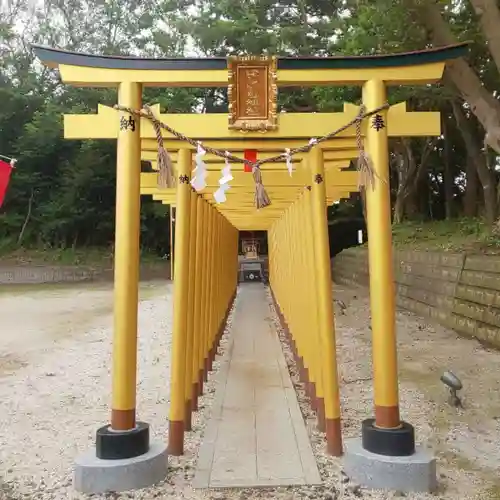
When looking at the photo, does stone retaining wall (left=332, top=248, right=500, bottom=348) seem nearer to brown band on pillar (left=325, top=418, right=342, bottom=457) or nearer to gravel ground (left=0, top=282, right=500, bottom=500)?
gravel ground (left=0, top=282, right=500, bottom=500)

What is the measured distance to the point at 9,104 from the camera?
1033 inches

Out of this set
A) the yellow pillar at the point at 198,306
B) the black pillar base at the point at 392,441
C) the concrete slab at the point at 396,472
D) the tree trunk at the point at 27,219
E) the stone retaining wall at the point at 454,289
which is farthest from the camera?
the tree trunk at the point at 27,219

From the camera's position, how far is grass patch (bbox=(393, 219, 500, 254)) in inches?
411

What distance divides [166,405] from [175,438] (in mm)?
1586

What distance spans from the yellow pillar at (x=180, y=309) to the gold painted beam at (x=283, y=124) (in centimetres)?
38

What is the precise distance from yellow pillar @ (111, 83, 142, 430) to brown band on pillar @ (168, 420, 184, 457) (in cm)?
44

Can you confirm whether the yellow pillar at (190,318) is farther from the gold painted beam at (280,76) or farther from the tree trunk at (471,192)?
the tree trunk at (471,192)

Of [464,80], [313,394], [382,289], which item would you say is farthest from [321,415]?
[464,80]

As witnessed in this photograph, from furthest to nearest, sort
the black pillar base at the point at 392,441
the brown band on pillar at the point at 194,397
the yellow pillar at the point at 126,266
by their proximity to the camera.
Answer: the brown band on pillar at the point at 194,397 < the yellow pillar at the point at 126,266 < the black pillar base at the point at 392,441

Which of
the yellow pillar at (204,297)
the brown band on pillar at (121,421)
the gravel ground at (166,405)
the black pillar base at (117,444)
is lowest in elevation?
the gravel ground at (166,405)

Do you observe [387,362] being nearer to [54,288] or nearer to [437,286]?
[437,286]

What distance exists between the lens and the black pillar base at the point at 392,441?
338 cm

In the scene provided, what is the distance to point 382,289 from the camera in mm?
3549

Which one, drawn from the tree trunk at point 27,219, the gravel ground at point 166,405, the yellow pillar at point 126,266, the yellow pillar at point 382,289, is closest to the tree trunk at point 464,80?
the gravel ground at point 166,405
